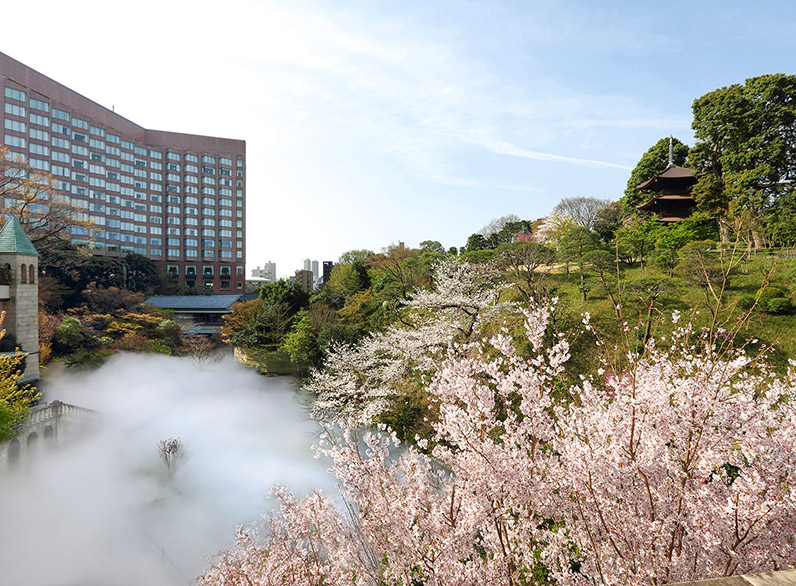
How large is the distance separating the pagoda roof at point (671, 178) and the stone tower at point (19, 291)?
104ft

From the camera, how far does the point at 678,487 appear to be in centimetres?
266

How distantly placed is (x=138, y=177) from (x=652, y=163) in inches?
2250

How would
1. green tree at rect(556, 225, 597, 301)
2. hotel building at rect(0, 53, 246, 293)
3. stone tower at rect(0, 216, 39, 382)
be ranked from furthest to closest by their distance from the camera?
hotel building at rect(0, 53, 246, 293) < green tree at rect(556, 225, 597, 301) < stone tower at rect(0, 216, 39, 382)

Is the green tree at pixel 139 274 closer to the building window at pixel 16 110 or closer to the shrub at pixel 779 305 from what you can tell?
the building window at pixel 16 110

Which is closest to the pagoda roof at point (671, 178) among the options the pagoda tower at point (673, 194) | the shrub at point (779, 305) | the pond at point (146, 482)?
the pagoda tower at point (673, 194)

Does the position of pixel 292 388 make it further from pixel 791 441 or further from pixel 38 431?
pixel 791 441

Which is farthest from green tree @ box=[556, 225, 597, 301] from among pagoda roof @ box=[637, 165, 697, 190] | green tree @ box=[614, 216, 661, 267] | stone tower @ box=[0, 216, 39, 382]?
stone tower @ box=[0, 216, 39, 382]

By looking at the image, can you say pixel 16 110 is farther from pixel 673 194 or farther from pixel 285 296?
pixel 673 194

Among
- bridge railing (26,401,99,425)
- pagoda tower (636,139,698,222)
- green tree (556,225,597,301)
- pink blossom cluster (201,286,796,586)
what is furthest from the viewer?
pagoda tower (636,139,698,222)

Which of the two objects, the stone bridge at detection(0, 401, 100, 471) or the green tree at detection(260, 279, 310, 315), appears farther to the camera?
the green tree at detection(260, 279, 310, 315)

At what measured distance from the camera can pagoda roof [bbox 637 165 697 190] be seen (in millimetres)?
23078

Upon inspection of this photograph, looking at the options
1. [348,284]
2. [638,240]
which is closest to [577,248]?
[638,240]

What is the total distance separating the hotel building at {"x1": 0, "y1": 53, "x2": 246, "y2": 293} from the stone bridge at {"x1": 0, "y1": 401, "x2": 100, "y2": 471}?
34.8 meters

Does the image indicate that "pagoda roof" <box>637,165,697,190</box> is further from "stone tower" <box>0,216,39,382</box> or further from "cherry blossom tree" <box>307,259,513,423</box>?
"stone tower" <box>0,216,39,382</box>
